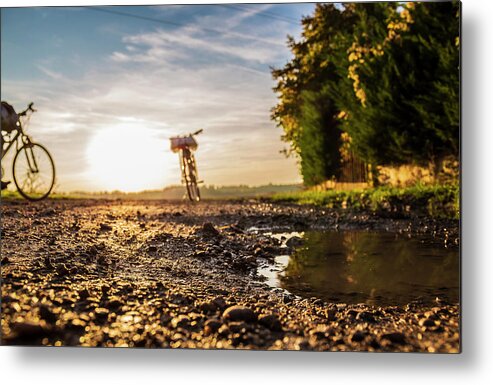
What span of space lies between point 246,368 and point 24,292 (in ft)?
4.00

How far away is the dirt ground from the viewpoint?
2082 mm

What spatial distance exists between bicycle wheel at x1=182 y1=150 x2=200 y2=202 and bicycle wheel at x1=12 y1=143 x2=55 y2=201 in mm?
845

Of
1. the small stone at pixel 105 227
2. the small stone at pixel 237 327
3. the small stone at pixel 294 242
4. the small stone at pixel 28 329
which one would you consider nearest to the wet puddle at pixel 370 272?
the small stone at pixel 294 242

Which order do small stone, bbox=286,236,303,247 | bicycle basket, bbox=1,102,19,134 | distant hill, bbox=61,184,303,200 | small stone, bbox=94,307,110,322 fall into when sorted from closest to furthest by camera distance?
small stone, bbox=94,307,110,322 → bicycle basket, bbox=1,102,19,134 → distant hill, bbox=61,184,303,200 → small stone, bbox=286,236,303,247

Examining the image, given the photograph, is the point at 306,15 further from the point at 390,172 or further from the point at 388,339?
the point at 390,172

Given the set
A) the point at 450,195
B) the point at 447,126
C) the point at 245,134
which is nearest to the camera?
the point at 245,134

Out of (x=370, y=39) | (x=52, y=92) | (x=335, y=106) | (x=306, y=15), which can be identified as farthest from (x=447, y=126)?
(x=52, y=92)

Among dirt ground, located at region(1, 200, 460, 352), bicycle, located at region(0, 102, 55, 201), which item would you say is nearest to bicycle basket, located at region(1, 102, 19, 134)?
bicycle, located at region(0, 102, 55, 201)

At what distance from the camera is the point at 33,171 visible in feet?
9.30

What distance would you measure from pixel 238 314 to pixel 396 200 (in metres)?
3.43

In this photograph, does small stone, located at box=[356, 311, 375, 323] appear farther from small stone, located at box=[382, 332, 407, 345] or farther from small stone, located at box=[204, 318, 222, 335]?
small stone, located at box=[204, 318, 222, 335]

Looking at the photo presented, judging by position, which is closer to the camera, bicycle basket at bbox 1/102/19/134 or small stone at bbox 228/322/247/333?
small stone at bbox 228/322/247/333

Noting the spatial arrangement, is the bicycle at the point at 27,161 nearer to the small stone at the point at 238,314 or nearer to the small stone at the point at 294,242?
the small stone at the point at 238,314

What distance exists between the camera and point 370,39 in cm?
567
